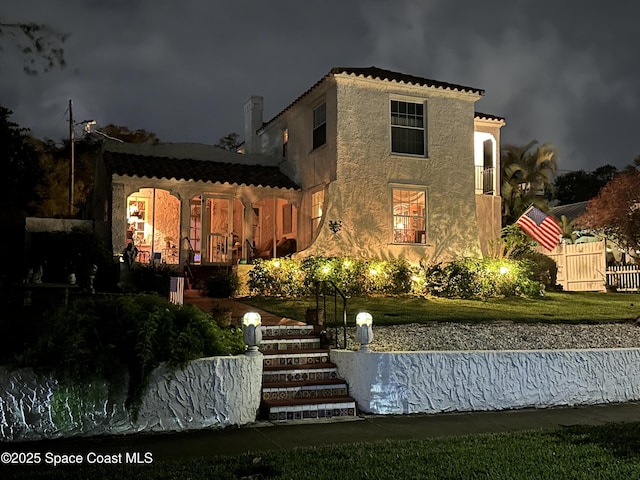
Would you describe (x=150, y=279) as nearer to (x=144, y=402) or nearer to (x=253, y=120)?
(x=144, y=402)

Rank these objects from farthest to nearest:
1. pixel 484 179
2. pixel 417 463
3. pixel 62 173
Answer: pixel 62 173
pixel 484 179
pixel 417 463

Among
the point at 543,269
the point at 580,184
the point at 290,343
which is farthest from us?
the point at 580,184

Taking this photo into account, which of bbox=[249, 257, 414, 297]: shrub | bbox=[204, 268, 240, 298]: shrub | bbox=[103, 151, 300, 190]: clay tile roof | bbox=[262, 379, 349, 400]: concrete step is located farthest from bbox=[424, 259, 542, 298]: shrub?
bbox=[262, 379, 349, 400]: concrete step

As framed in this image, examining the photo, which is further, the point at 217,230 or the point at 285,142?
the point at 285,142

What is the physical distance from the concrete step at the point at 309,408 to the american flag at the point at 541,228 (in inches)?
437

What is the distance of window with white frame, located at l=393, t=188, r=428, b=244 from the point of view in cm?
1998

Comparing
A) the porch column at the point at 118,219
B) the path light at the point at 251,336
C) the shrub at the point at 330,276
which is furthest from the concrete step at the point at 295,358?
the porch column at the point at 118,219

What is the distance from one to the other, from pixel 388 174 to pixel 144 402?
41.0 ft

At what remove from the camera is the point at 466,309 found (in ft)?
51.1

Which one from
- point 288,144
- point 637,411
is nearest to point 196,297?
point 288,144

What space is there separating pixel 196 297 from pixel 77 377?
924cm

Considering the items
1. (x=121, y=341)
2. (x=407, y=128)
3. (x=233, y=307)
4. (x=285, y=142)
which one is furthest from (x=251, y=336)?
(x=285, y=142)

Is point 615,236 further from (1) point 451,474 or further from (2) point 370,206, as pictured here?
(1) point 451,474

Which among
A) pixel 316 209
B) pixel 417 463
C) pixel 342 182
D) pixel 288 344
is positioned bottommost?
pixel 417 463
